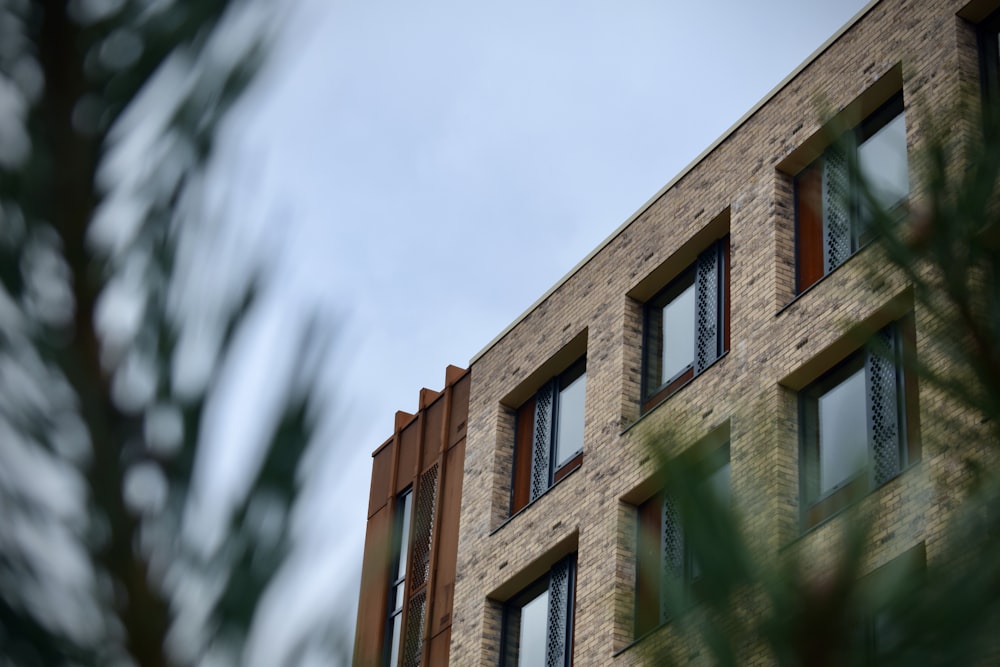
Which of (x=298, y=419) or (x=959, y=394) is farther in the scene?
(x=959, y=394)

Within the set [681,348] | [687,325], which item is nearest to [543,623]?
[681,348]

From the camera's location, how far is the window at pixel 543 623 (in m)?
20.9

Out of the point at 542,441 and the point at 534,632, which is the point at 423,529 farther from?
the point at 534,632

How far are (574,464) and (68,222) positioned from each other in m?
19.9

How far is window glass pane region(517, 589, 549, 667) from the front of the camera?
70.1 feet

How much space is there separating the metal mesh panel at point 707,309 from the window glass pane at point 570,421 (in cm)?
247

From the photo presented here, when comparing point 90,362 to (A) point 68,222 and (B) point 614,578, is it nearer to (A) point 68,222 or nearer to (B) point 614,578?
(A) point 68,222

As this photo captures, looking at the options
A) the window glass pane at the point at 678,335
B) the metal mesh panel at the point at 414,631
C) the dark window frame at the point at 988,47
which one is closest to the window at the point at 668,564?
the dark window frame at the point at 988,47

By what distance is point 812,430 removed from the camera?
689 inches

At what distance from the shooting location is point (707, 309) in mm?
20438

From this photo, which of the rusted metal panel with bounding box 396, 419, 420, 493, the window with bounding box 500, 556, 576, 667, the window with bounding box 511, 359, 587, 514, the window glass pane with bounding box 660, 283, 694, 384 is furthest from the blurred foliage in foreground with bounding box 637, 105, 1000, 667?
the rusted metal panel with bounding box 396, 419, 420, 493

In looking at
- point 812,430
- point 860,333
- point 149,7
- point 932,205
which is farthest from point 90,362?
point 812,430

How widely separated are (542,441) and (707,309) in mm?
3843

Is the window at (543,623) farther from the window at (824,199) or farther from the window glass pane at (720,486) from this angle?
the window glass pane at (720,486)
